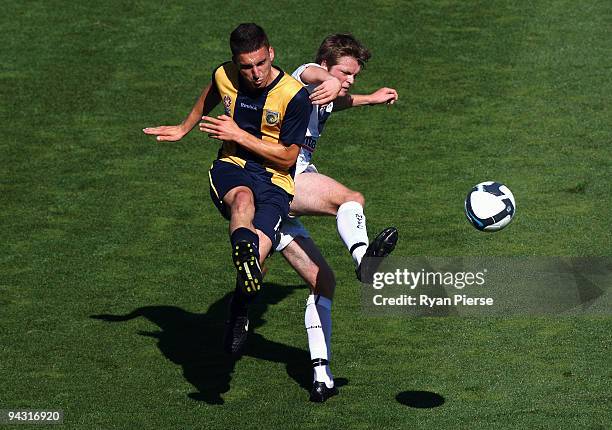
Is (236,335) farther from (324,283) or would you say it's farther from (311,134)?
(311,134)

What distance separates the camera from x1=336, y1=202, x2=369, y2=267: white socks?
38.2ft

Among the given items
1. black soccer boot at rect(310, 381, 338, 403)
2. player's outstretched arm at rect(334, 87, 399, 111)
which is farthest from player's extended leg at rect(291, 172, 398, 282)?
black soccer boot at rect(310, 381, 338, 403)

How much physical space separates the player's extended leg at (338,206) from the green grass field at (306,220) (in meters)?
1.25

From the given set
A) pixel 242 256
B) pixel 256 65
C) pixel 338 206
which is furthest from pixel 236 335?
pixel 256 65

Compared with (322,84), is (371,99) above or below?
above

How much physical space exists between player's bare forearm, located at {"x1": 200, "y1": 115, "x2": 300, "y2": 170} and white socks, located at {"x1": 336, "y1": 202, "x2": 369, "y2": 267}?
2.20 feet

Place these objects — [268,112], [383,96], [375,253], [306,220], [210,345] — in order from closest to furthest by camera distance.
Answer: [375,253] < [268,112] < [383,96] < [210,345] < [306,220]

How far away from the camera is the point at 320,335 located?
11.8 meters

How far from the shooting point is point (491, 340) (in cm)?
1263

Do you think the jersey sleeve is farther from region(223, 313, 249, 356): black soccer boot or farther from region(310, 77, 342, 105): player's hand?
region(223, 313, 249, 356): black soccer boot

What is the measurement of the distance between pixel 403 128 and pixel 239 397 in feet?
23.5

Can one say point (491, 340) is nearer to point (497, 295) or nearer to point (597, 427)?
point (497, 295)

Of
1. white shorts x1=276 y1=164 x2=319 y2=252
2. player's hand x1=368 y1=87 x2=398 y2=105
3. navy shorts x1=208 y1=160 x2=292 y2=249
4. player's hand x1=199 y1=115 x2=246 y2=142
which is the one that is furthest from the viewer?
player's hand x1=368 y1=87 x2=398 y2=105

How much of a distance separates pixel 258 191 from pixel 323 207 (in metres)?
0.84
